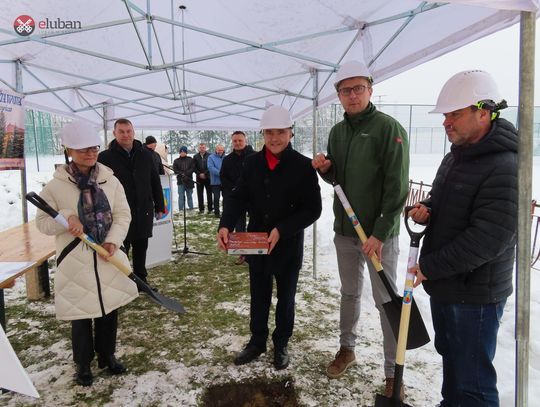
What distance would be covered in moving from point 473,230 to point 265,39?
3.29 m

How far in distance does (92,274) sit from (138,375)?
93 cm

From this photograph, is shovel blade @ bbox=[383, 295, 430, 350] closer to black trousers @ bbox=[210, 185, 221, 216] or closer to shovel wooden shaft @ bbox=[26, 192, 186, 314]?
shovel wooden shaft @ bbox=[26, 192, 186, 314]

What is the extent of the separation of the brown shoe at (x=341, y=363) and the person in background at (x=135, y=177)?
8.18 feet

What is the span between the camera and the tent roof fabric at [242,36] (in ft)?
9.31

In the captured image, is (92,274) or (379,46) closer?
(92,274)

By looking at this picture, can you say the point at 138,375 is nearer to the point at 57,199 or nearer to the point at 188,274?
the point at 57,199

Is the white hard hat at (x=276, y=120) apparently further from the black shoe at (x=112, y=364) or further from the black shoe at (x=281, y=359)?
the black shoe at (x=112, y=364)

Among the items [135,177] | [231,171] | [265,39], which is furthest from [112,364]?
[265,39]

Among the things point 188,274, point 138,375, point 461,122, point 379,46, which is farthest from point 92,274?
point 379,46

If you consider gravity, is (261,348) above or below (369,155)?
below

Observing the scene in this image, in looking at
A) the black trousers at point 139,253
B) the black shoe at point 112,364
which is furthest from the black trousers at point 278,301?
the black trousers at point 139,253

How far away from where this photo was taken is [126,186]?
12.3 feet

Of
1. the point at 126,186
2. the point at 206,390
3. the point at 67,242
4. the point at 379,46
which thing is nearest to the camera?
the point at 67,242

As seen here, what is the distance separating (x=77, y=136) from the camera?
230 centimetres
